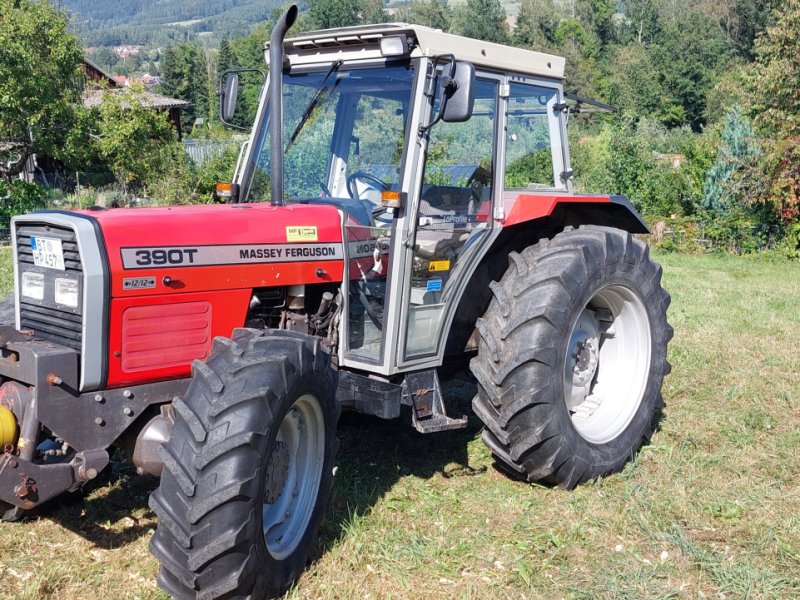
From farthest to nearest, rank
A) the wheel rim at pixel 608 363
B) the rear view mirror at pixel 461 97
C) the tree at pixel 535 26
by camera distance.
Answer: the tree at pixel 535 26 < the wheel rim at pixel 608 363 < the rear view mirror at pixel 461 97

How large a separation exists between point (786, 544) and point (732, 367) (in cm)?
334

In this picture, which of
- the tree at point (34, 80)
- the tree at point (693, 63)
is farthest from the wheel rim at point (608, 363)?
the tree at point (693, 63)

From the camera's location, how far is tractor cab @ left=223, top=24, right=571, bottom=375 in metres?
4.28

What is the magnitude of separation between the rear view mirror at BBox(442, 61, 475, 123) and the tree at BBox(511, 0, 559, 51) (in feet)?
214

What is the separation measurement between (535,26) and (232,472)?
233 ft

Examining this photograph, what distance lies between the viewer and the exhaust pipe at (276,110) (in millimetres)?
4199

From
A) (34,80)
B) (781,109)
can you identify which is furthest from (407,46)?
(34,80)

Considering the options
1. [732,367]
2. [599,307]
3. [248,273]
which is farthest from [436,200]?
[732,367]

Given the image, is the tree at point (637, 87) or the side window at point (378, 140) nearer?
the side window at point (378, 140)

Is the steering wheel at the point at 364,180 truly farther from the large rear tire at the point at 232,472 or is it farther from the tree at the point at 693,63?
the tree at the point at 693,63

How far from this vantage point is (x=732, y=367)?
718cm

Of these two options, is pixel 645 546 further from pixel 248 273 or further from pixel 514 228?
pixel 248 273

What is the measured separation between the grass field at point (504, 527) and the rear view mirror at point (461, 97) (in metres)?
2.03

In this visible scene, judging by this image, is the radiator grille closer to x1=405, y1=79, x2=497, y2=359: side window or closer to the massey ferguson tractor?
the massey ferguson tractor
